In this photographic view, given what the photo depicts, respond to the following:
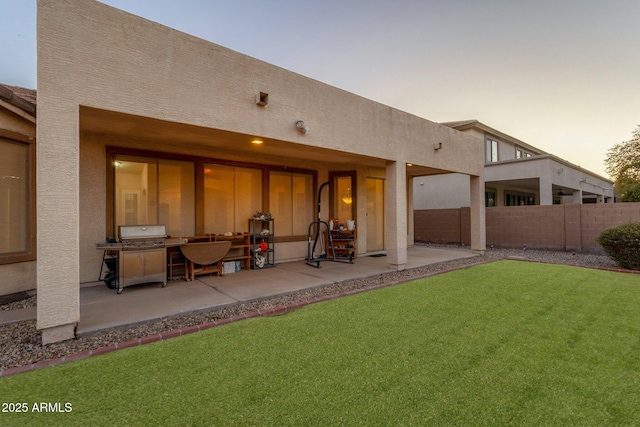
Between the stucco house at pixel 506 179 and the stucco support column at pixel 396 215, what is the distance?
825 centimetres

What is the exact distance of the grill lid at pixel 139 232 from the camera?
17.4 ft

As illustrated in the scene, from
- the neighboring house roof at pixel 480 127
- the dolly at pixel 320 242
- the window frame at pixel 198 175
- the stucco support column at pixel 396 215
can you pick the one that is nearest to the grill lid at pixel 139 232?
the window frame at pixel 198 175

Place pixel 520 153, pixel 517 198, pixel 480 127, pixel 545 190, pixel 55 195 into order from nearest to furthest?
pixel 55 195 → pixel 545 190 → pixel 480 127 → pixel 520 153 → pixel 517 198

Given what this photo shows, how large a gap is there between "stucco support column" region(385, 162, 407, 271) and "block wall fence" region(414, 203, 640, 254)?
7.46m

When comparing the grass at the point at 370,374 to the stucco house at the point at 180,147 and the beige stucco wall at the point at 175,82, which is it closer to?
the stucco house at the point at 180,147

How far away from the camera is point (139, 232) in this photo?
5473mm


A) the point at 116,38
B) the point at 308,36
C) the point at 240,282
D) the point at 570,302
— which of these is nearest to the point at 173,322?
the point at 240,282

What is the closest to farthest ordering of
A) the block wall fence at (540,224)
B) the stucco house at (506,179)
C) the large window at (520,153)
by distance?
the block wall fence at (540,224)
the stucco house at (506,179)
the large window at (520,153)

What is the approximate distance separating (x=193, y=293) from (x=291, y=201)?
4.17 meters

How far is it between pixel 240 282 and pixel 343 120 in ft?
13.4

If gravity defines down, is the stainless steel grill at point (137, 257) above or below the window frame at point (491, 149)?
below

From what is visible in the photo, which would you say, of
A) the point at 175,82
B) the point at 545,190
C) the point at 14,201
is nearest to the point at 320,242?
the point at 175,82

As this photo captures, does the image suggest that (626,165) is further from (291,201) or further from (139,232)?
(139,232)

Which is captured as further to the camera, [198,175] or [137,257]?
[198,175]
